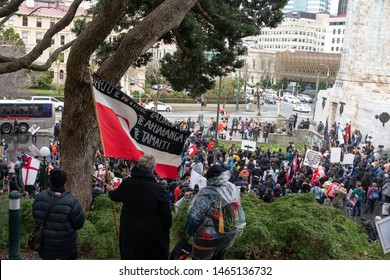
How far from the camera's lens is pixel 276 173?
17812 millimetres

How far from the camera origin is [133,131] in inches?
269

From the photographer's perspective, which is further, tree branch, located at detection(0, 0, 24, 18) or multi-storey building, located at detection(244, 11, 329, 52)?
multi-storey building, located at detection(244, 11, 329, 52)

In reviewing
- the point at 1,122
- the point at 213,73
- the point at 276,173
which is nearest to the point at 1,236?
the point at 213,73

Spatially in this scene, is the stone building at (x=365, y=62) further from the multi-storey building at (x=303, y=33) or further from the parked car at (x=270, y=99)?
the multi-storey building at (x=303, y=33)

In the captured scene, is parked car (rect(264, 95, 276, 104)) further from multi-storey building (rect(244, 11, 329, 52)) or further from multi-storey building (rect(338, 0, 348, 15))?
multi-storey building (rect(338, 0, 348, 15))

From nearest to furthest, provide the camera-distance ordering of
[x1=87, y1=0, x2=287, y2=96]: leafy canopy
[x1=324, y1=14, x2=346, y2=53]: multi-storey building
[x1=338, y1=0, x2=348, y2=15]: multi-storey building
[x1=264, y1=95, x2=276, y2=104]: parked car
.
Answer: [x1=87, y1=0, x2=287, y2=96]: leafy canopy → [x1=264, y1=95, x2=276, y2=104]: parked car → [x1=324, y1=14, x2=346, y2=53]: multi-storey building → [x1=338, y1=0, x2=348, y2=15]: multi-storey building

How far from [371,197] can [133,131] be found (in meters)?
10.4

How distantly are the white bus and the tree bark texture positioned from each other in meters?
24.7

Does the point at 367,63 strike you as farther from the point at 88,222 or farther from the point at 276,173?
the point at 88,222

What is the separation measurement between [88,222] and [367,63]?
2927 centimetres

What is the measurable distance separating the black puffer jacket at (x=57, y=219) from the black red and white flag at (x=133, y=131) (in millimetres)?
1203

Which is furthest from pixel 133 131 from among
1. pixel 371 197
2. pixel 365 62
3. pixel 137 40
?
pixel 365 62

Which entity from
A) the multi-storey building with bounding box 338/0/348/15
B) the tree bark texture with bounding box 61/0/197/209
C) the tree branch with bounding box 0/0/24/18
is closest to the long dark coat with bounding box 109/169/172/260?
the tree bark texture with bounding box 61/0/197/209

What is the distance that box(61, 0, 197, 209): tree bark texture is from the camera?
26.0ft
